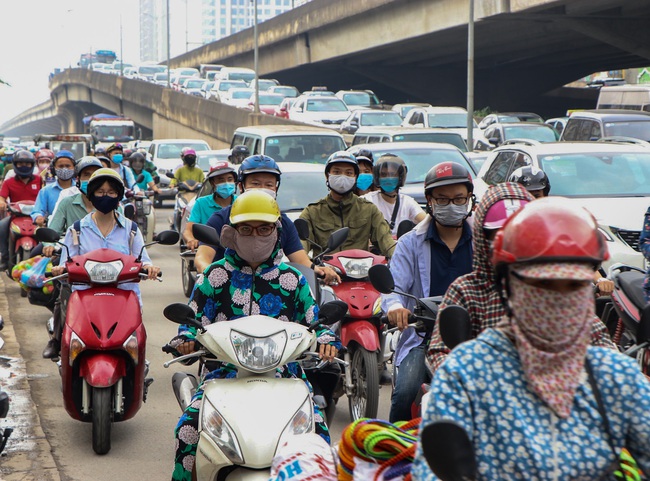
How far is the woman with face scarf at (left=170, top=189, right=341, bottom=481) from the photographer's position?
5391 mm

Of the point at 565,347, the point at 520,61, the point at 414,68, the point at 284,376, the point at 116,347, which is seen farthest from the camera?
the point at 414,68

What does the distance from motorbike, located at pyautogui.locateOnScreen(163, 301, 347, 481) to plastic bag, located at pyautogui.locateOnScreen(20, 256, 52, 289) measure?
17.7 ft

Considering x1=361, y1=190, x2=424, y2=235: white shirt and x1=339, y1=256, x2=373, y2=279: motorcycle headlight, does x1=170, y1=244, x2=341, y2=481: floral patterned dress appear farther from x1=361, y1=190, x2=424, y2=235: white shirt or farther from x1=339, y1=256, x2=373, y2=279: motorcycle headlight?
x1=361, y1=190, x2=424, y2=235: white shirt

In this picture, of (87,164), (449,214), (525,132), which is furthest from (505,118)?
(449,214)

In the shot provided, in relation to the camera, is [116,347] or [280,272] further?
[116,347]

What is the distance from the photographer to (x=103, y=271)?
7.18m

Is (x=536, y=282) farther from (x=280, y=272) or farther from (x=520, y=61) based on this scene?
(x=520, y=61)

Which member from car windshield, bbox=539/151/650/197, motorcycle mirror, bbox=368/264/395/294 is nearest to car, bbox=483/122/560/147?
car windshield, bbox=539/151/650/197

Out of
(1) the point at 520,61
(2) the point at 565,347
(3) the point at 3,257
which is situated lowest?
(3) the point at 3,257

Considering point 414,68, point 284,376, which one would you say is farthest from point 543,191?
point 414,68

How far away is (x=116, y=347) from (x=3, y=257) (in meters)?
7.70

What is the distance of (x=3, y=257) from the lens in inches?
561

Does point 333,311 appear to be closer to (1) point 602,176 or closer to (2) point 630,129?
(1) point 602,176

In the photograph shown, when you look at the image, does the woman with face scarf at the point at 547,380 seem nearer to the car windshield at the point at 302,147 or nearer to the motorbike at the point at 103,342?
the motorbike at the point at 103,342
